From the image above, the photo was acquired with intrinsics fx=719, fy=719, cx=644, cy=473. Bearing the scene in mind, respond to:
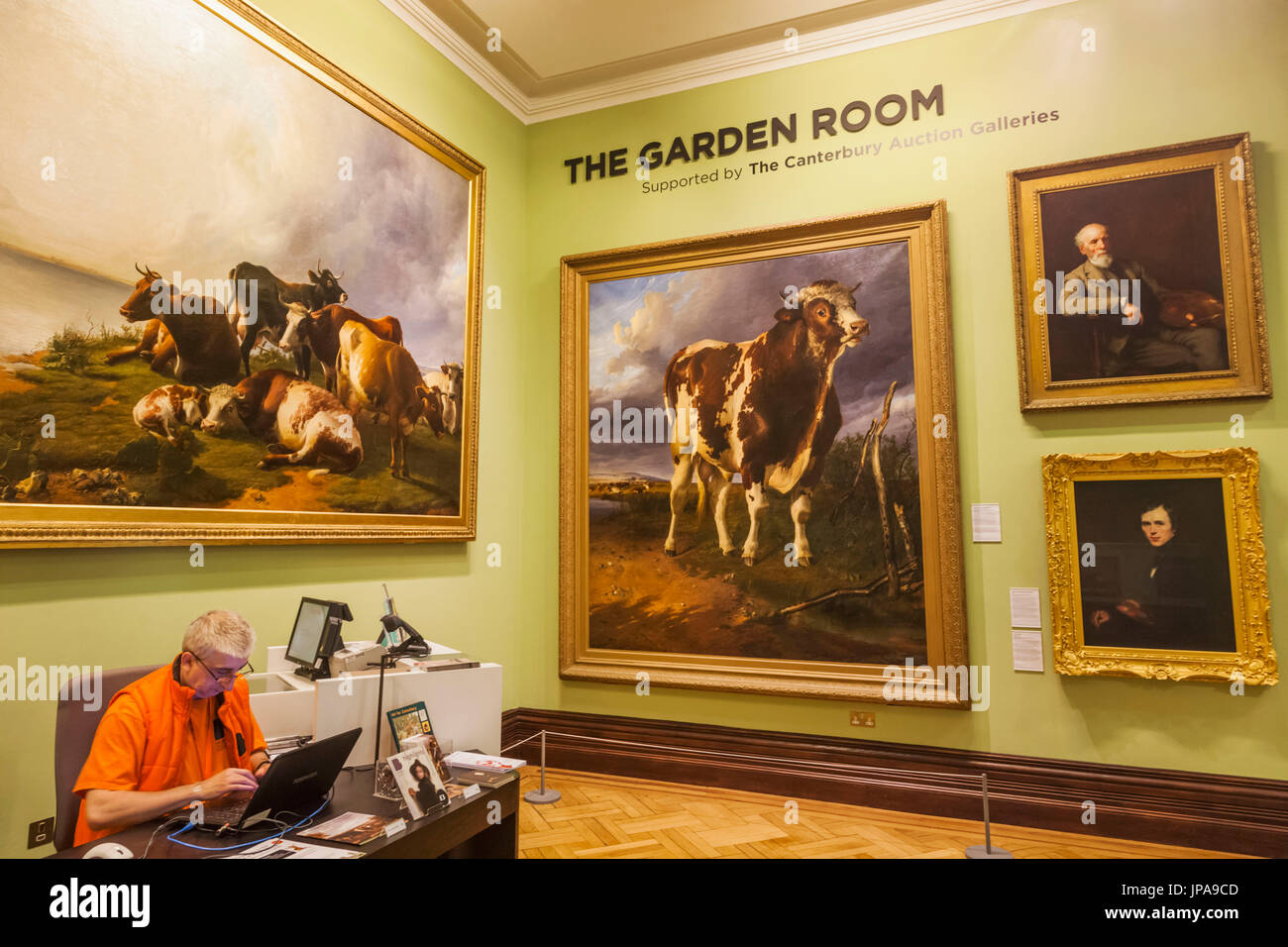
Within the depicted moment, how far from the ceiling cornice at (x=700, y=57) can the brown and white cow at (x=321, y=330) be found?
2.00m

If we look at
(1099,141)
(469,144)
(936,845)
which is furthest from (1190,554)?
(469,144)

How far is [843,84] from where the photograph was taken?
4.67 metres

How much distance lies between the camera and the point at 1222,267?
377cm

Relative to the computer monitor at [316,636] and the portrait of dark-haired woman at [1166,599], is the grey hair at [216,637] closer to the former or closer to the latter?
the computer monitor at [316,636]

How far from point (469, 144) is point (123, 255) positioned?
2648 mm

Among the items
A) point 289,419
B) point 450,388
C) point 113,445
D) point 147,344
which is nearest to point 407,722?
point 113,445

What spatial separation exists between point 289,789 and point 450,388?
2.94 meters

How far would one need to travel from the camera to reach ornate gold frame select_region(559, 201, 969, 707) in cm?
416

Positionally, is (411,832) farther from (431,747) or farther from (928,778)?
(928,778)

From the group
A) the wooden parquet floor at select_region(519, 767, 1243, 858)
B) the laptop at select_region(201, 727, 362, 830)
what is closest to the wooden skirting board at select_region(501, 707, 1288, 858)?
the wooden parquet floor at select_region(519, 767, 1243, 858)

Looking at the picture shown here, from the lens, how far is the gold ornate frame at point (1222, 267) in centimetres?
370

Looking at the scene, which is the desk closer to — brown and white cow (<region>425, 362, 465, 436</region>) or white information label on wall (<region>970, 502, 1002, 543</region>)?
brown and white cow (<region>425, 362, 465, 436</region>)
